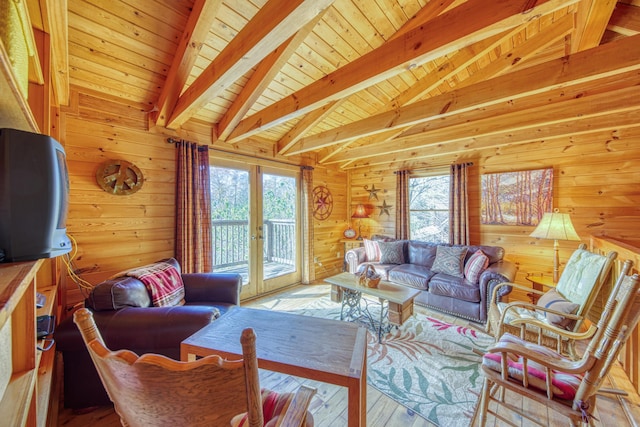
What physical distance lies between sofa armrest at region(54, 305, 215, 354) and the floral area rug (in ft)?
4.91

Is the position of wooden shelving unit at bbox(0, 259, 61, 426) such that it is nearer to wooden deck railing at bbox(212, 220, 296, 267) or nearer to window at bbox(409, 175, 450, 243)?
wooden deck railing at bbox(212, 220, 296, 267)

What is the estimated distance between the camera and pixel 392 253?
4.18m

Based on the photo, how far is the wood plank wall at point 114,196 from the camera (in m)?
2.34

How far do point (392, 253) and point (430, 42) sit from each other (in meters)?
3.22

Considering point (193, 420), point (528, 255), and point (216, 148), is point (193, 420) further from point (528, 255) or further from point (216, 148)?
point (528, 255)

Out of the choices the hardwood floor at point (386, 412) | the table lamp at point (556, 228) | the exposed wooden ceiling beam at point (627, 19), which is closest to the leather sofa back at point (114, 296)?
the hardwood floor at point (386, 412)

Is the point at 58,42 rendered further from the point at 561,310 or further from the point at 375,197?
the point at 375,197

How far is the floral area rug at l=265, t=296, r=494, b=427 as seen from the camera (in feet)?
5.74

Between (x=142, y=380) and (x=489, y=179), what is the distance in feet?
15.0

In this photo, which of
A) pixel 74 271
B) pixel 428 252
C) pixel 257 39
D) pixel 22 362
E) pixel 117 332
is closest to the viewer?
pixel 22 362

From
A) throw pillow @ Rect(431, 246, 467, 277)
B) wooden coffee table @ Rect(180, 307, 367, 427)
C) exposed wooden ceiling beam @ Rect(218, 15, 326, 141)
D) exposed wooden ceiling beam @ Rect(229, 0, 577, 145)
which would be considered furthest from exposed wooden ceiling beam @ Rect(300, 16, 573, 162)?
wooden coffee table @ Rect(180, 307, 367, 427)

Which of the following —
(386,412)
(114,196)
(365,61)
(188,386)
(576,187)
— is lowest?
(386,412)

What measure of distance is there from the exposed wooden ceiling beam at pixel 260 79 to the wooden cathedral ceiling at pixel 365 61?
1 centimetres

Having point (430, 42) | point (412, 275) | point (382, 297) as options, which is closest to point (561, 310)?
point (382, 297)
